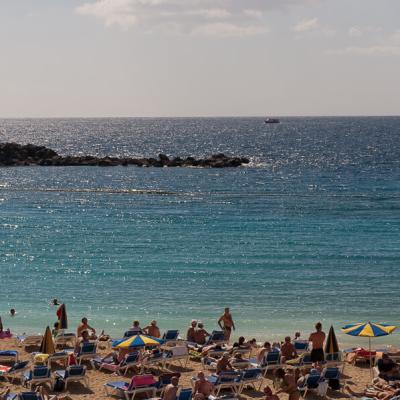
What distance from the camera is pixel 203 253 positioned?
38250mm

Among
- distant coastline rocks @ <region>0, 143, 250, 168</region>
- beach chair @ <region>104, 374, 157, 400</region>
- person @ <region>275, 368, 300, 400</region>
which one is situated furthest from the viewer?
distant coastline rocks @ <region>0, 143, 250, 168</region>

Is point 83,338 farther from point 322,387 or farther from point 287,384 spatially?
point 322,387

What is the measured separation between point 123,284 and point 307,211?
23626 millimetres

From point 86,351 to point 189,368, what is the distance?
8.28 feet

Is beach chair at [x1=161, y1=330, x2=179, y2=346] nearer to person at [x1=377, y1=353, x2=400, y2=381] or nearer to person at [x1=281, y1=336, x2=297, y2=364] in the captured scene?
person at [x1=281, y1=336, x2=297, y2=364]

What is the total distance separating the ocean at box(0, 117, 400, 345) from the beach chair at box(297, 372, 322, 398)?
6.75 meters

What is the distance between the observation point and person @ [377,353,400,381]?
17859 millimetres

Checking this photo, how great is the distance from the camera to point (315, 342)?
19.3m

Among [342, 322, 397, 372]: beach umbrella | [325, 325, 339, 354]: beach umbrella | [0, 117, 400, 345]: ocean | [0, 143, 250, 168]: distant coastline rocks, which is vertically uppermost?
[0, 143, 250, 168]: distant coastline rocks

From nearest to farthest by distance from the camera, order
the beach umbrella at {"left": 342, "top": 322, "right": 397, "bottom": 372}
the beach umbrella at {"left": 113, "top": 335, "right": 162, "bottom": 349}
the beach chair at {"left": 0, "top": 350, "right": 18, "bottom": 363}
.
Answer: the beach umbrella at {"left": 113, "top": 335, "right": 162, "bottom": 349} → the beach umbrella at {"left": 342, "top": 322, "right": 397, "bottom": 372} → the beach chair at {"left": 0, "top": 350, "right": 18, "bottom": 363}

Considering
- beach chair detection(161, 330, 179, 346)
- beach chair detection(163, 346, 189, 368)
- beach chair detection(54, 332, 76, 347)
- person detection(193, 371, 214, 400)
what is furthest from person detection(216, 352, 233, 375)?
beach chair detection(54, 332, 76, 347)

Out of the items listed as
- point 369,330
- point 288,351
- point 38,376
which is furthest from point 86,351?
point 369,330

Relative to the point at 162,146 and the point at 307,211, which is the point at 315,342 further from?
the point at 162,146

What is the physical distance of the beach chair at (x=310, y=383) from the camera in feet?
56.5
